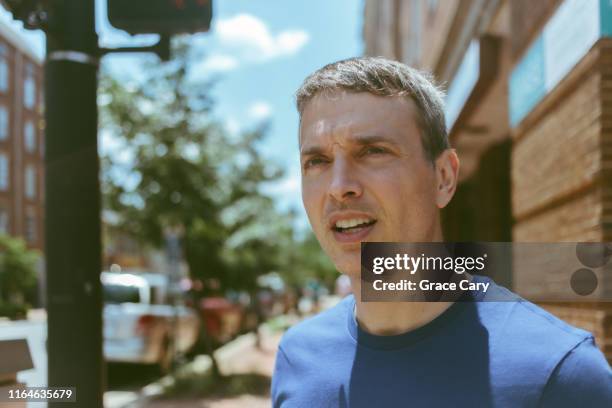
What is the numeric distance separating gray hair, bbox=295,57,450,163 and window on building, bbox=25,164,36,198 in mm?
1492

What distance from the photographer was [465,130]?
26.4 feet

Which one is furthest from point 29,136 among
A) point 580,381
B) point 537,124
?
point 537,124

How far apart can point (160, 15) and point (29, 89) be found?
0.60m

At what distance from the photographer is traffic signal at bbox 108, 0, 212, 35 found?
7.95ft

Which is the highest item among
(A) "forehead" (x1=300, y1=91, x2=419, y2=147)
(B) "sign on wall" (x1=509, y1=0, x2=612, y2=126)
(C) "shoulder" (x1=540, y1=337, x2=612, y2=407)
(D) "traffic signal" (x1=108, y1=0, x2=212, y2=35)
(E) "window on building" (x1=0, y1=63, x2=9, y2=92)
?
(B) "sign on wall" (x1=509, y1=0, x2=612, y2=126)

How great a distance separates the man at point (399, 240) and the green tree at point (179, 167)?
6516mm

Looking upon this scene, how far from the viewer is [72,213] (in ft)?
7.42

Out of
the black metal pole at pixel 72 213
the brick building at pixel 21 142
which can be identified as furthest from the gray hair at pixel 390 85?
the brick building at pixel 21 142

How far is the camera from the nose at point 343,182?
54.4 inches

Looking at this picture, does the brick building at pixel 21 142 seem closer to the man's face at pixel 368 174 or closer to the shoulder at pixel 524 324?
the man's face at pixel 368 174

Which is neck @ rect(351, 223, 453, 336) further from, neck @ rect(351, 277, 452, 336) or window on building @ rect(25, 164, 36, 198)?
window on building @ rect(25, 164, 36, 198)

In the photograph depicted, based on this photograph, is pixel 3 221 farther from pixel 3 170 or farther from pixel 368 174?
pixel 368 174

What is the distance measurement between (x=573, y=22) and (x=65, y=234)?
8.48ft

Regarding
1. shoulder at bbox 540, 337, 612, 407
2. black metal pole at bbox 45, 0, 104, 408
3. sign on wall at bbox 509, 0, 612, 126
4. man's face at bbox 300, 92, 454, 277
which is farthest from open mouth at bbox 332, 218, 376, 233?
sign on wall at bbox 509, 0, 612, 126
